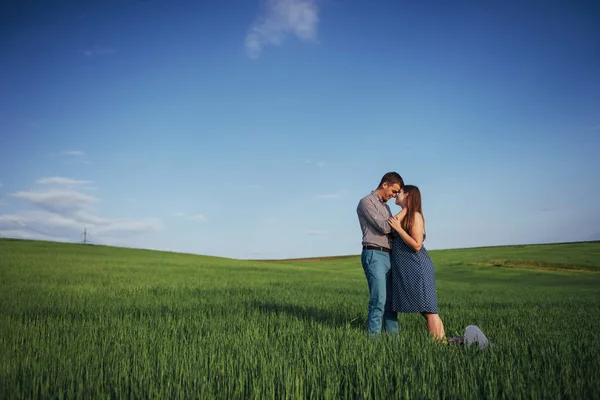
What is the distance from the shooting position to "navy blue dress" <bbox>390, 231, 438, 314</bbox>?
5.48 meters

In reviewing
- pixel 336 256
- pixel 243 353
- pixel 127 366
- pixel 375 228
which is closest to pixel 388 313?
pixel 375 228

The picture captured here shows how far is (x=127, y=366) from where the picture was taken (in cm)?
388

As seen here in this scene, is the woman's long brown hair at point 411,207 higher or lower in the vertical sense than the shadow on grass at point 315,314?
higher

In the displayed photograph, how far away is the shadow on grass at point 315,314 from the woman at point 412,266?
1.71 meters

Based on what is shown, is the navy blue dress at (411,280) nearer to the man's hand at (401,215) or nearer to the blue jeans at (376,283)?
the blue jeans at (376,283)

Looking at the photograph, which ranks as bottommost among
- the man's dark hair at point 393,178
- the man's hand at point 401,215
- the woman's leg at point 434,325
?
the woman's leg at point 434,325

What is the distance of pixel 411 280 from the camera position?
5613 millimetres

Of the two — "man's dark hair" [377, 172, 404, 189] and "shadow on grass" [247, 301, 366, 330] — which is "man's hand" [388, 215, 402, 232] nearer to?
"man's dark hair" [377, 172, 404, 189]

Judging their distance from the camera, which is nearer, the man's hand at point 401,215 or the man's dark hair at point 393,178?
the man's hand at point 401,215

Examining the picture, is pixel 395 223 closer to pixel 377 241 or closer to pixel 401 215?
pixel 401 215

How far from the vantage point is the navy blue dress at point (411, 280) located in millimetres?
5484

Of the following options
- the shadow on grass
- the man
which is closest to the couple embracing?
the man

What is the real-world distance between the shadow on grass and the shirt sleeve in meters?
2.23

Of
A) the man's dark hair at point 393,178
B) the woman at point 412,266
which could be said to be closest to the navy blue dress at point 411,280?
the woman at point 412,266
